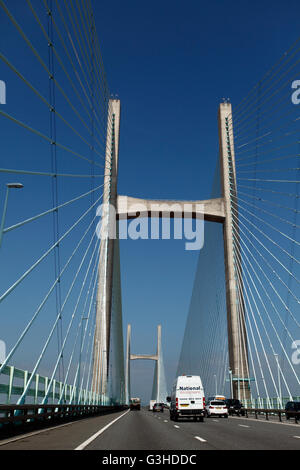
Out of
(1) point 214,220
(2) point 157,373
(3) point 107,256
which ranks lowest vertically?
(2) point 157,373

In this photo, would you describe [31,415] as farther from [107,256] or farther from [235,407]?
[235,407]

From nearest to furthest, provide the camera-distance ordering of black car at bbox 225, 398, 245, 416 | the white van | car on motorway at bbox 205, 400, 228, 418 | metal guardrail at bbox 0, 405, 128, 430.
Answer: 1. metal guardrail at bbox 0, 405, 128, 430
2. the white van
3. car on motorway at bbox 205, 400, 228, 418
4. black car at bbox 225, 398, 245, 416

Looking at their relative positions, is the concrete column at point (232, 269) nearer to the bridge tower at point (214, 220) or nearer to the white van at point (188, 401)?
the bridge tower at point (214, 220)

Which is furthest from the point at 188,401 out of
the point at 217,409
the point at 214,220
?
the point at 214,220

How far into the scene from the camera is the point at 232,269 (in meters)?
37.0

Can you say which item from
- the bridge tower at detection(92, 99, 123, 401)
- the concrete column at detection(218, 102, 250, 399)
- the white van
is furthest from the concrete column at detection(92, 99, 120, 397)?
the white van

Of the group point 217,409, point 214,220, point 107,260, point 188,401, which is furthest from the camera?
point 214,220

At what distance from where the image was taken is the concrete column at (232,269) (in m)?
35.7

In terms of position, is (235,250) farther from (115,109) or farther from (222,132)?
(115,109)

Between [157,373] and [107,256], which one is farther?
[157,373]

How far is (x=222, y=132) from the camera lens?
38125 mm

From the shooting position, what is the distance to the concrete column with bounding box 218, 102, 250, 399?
35656 mm

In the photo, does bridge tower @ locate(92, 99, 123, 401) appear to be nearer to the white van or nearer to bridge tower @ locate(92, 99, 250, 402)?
bridge tower @ locate(92, 99, 250, 402)
